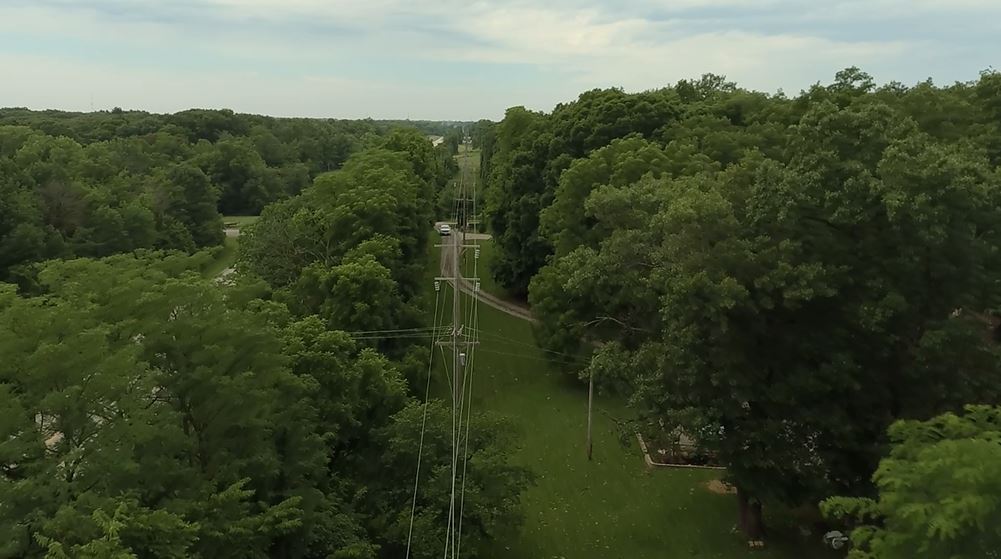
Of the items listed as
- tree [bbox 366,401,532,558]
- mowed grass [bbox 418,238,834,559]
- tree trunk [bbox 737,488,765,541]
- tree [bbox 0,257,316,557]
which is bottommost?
mowed grass [bbox 418,238,834,559]

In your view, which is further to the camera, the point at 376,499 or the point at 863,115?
the point at 376,499

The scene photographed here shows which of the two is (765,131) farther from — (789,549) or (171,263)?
(171,263)

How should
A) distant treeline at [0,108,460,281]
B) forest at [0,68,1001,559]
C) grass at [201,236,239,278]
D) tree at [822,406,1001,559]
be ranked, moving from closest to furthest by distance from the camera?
tree at [822,406,1001,559], forest at [0,68,1001,559], distant treeline at [0,108,460,281], grass at [201,236,239,278]

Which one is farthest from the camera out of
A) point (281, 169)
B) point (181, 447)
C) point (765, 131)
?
point (281, 169)

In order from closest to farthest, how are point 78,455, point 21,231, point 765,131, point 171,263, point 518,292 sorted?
point 78,455
point 171,263
point 765,131
point 21,231
point 518,292

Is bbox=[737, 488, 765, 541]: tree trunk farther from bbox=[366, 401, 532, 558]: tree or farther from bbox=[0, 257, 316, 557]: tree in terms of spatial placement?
bbox=[0, 257, 316, 557]: tree

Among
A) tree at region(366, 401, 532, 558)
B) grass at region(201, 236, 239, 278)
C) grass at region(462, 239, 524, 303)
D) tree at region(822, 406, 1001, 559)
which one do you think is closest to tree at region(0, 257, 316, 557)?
tree at region(366, 401, 532, 558)

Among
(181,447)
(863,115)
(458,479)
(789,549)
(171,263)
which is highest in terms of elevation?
(863,115)

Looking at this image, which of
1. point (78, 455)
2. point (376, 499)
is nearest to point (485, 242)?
point (376, 499)
